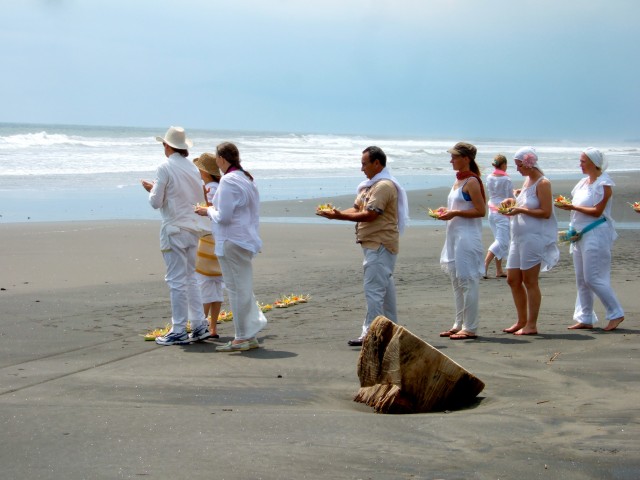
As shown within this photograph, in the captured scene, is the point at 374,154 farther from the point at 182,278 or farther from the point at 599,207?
the point at 599,207

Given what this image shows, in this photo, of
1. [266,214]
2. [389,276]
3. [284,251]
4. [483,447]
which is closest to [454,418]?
[483,447]

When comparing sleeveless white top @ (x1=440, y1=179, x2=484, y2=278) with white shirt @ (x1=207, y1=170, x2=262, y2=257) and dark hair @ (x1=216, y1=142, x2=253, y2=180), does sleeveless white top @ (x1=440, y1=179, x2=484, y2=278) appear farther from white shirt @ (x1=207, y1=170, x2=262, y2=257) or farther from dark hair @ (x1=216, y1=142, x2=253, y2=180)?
dark hair @ (x1=216, y1=142, x2=253, y2=180)

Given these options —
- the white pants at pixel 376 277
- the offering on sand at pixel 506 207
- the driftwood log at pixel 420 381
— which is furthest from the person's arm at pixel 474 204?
the driftwood log at pixel 420 381

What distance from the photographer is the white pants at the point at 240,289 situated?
316 inches

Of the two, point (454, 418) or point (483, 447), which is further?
point (454, 418)

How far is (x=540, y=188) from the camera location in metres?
8.45

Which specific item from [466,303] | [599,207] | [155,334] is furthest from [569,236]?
[155,334]

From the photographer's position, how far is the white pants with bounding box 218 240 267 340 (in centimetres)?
803

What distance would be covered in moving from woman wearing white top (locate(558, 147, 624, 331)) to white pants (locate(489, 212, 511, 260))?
3.30 m

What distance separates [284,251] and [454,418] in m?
9.38

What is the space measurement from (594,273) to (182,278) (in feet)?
12.5

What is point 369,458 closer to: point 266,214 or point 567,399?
point 567,399

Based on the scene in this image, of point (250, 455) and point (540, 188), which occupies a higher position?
point (540, 188)

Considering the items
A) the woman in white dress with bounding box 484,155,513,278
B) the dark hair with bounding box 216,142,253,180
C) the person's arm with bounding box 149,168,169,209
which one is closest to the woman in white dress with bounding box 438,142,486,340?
the dark hair with bounding box 216,142,253,180
